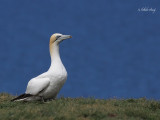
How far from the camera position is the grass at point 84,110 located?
10.8 m

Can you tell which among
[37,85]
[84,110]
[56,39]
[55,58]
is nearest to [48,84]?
[37,85]

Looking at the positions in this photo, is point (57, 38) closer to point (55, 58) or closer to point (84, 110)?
point (55, 58)

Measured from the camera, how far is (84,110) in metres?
11.1

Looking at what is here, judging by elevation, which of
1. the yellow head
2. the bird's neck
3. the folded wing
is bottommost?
→ the folded wing

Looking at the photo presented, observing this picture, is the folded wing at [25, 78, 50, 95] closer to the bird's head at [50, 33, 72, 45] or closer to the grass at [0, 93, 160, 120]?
the grass at [0, 93, 160, 120]

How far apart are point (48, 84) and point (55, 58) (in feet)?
3.28

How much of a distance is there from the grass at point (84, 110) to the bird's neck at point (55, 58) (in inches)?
46.1

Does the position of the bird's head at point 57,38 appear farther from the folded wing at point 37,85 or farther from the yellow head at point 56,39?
the folded wing at point 37,85

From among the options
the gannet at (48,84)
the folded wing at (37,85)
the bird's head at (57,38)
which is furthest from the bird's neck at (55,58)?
the folded wing at (37,85)

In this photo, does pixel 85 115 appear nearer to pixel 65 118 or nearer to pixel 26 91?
pixel 65 118

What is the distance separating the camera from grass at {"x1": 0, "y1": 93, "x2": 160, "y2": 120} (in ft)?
35.3

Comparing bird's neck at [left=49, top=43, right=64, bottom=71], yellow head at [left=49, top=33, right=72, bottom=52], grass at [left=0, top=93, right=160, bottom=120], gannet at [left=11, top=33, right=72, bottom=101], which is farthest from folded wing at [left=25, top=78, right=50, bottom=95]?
yellow head at [left=49, top=33, right=72, bottom=52]

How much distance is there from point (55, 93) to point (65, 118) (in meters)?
3.03

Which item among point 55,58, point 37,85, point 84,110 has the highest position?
point 55,58
